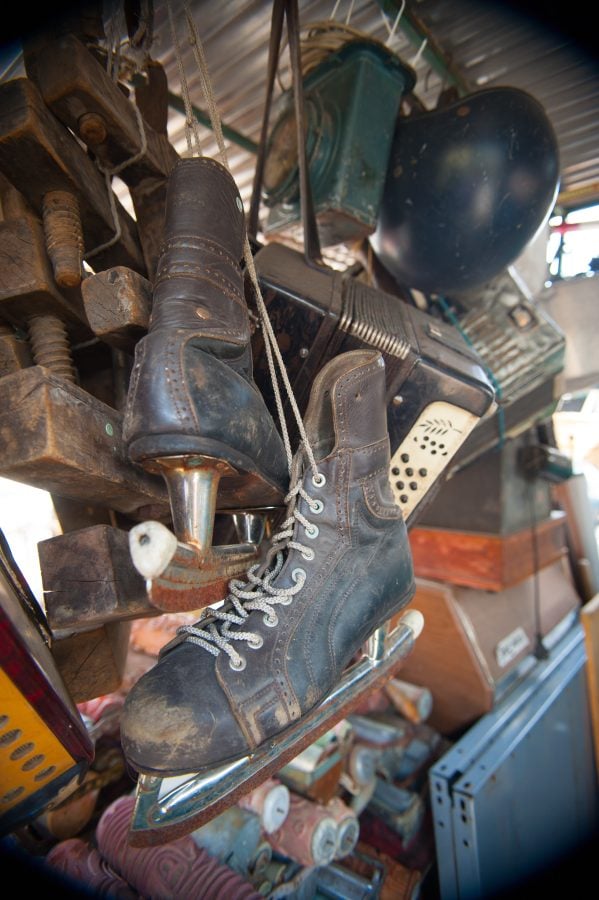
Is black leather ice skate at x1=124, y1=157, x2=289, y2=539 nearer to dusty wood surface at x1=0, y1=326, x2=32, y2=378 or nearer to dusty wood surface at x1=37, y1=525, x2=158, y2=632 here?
dusty wood surface at x1=37, y1=525, x2=158, y2=632

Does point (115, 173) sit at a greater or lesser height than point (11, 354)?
greater

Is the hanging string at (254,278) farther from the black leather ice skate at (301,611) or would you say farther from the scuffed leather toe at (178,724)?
the scuffed leather toe at (178,724)

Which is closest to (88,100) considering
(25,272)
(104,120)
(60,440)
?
(104,120)

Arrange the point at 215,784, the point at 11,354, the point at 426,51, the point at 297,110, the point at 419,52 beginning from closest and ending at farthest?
1. the point at 215,784
2. the point at 11,354
3. the point at 297,110
4. the point at 419,52
5. the point at 426,51

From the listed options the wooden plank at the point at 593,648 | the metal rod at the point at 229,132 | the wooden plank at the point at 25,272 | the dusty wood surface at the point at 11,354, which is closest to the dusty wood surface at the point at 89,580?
the dusty wood surface at the point at 11,354

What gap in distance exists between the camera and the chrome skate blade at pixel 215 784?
2.17ft

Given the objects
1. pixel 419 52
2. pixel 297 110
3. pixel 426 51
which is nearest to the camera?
pixel 297 110

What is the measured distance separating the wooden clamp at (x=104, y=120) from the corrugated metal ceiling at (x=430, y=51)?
3.01ft

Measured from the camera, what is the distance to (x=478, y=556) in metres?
2.26

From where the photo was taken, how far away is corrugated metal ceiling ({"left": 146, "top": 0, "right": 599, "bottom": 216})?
5.49 ft

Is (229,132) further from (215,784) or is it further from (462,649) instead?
(462,649)

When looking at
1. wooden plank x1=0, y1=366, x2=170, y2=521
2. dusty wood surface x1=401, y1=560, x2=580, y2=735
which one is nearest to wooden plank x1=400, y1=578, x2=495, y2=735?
dusty wood surface x1=401, y1=560, x2=580, y2=735

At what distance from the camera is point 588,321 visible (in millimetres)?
3428

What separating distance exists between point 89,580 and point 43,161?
709 mm
